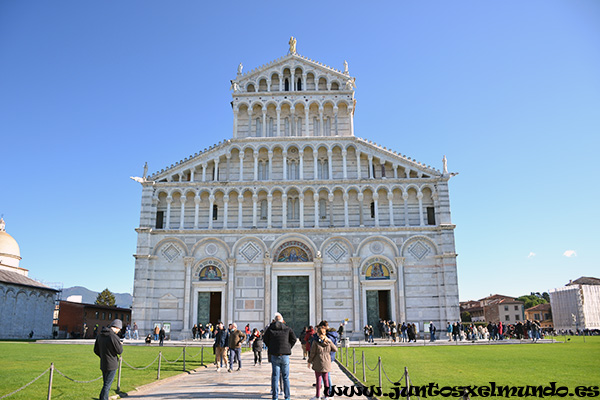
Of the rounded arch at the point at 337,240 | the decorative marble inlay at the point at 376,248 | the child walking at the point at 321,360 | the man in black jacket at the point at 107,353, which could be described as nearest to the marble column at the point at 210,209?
the rounded arch at the point at 337,240

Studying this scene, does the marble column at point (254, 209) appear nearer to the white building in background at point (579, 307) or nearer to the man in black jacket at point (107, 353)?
the man in black jacket at point (107, 353)

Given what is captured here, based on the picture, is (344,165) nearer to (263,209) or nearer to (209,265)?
(263,209)

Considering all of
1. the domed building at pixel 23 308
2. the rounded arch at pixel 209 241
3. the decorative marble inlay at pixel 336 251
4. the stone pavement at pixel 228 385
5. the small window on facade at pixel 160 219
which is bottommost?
the stone pavement at pixel 228 385

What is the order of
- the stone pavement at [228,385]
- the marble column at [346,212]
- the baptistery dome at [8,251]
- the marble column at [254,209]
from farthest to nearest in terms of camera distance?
the baptistery dome at [8,251]
the marble column at [254,209]
the marble column at [346,212]
the stone pavement at [228,385]

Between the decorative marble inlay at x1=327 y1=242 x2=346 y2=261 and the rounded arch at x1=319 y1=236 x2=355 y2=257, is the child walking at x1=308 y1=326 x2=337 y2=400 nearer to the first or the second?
the rounded arch at x1=319 y1=236 x2=355 y2=257

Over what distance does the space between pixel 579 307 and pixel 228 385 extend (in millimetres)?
72888

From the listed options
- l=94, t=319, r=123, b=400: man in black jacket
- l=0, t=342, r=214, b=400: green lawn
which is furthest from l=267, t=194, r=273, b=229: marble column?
l=94, t=319, r=123, b=400: man in black jacket

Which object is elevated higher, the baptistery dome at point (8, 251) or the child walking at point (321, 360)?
the baptistery dome at point (8, 251)

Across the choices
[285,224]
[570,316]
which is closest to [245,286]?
[285,224]

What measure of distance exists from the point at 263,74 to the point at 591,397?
3431 cm

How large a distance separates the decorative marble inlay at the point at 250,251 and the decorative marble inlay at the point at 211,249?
198cm

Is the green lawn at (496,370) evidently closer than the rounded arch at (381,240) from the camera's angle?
Yes

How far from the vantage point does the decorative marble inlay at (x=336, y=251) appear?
36328 millimetres

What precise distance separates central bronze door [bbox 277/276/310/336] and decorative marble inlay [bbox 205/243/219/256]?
518 centimetres
